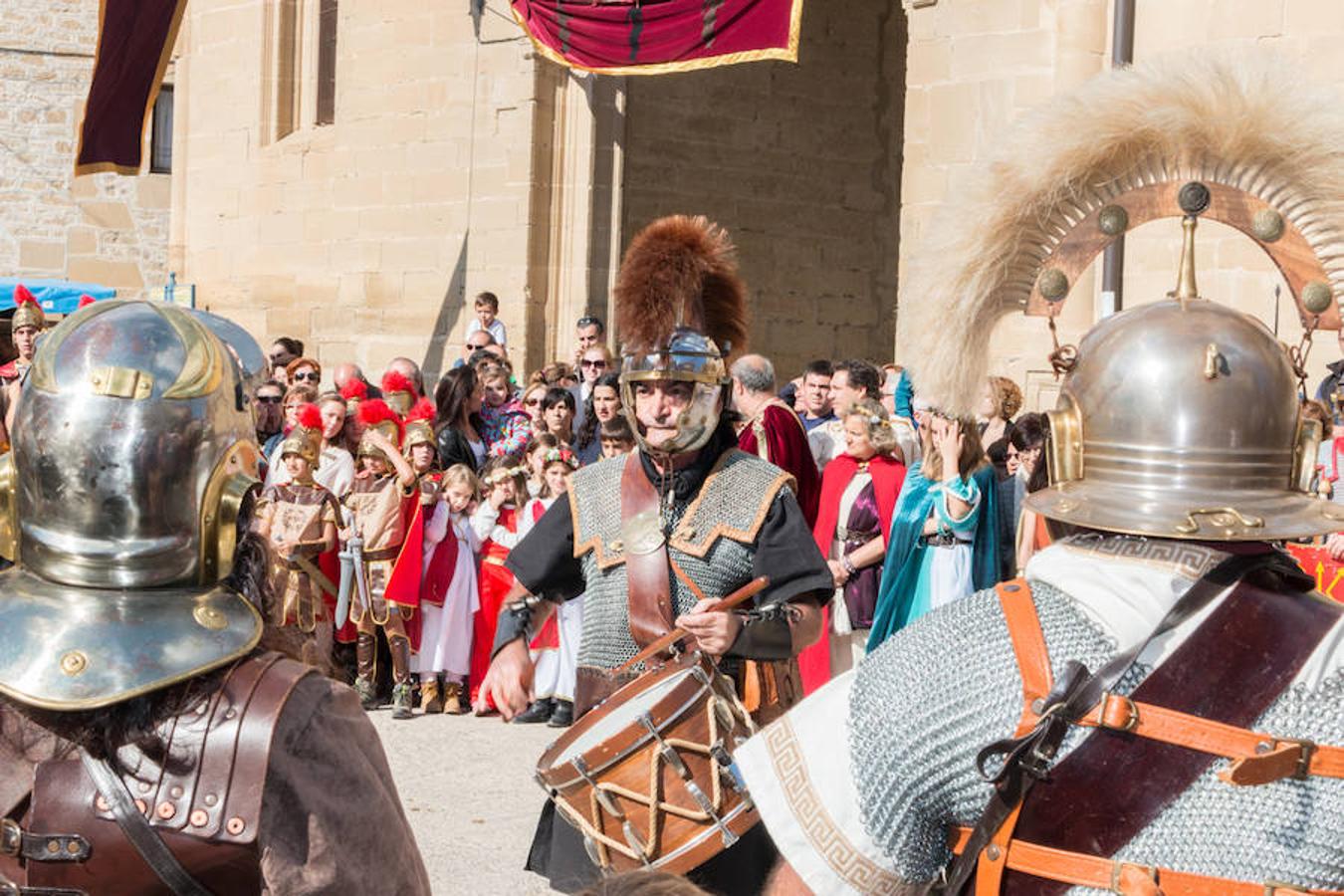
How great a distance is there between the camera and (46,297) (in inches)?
746

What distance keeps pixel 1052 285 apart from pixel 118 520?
1394mm

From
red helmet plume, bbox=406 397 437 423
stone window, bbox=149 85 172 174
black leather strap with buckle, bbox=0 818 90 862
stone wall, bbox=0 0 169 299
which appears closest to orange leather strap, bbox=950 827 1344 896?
black leather strap with buckle, bbox=0 818 90 862

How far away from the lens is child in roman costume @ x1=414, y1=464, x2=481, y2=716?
8.16 metres

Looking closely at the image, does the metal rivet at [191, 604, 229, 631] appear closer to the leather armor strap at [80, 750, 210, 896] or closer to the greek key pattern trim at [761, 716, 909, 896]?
the leather armor strap at [80, 750, 210, 896]

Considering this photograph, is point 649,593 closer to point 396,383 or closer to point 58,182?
point 396,383

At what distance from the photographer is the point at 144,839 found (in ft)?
6.57

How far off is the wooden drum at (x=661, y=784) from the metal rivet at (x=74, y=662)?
170cm

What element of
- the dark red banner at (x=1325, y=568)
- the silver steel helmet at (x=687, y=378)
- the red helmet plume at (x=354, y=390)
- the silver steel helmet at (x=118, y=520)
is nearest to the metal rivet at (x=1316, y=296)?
the silver steel helmet at (x=118, y=520)

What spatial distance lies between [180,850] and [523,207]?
10832 millimetres

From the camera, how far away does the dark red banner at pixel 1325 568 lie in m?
5.70

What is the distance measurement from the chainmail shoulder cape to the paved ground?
11.2 feet

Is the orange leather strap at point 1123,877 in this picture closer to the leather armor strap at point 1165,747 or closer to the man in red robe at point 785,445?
the leather armor strap at point 1165,747

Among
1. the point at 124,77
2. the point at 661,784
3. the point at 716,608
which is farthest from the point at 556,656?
the point at 124,77

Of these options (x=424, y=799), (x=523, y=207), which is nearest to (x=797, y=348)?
(x=523, y=207)
